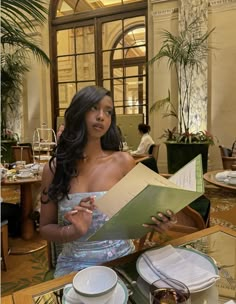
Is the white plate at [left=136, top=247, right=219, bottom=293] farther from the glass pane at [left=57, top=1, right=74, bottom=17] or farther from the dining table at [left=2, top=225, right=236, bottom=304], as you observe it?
the glass pane at [left=57, top=1, right=74, bottom=17]

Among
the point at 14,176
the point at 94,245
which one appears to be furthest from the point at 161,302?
the point at 14,176

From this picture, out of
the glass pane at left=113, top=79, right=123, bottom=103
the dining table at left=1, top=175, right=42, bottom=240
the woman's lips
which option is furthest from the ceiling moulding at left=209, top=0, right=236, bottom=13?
the woman's lips

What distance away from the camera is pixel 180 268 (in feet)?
2.65

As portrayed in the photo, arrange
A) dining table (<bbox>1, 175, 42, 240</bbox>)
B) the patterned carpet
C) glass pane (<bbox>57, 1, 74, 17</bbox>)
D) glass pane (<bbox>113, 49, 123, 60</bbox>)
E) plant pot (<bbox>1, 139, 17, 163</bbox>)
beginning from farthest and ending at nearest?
glass pane (<bbox>57, 1, 74, 17</bbox>) < glass pane (<bbox>113, 49, 123, 60</bbox>) < plant pot (<bbox>1, 139, 17, 163</bbox>) < dining table (<bbox>1, 175, 42, 240</bbox>) < the patterned carpet

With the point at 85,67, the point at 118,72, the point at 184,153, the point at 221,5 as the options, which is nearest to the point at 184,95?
the point at 184,153

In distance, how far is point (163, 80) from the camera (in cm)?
611

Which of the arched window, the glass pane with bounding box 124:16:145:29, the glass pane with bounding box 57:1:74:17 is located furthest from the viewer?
the glass pane with bounding box 57:1:74:17

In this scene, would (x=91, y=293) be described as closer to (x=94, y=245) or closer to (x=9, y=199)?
(x=94, y=245)

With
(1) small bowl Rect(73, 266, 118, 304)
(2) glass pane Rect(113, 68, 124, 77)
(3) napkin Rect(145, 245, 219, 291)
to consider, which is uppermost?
(2) glass pane Rect(113, 68, 124, 77)

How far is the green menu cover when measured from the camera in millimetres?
714

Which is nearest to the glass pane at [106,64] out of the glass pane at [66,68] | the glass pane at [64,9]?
the glass pane at [66,68]

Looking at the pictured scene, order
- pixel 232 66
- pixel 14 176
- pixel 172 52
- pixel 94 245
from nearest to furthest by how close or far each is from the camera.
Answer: pixel 94 245 → pixel 14 176 → pixel 172 52 → pixel 232 66

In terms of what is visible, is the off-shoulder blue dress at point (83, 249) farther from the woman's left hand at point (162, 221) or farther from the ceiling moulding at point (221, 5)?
the ceiling moulding at point (221, 5)

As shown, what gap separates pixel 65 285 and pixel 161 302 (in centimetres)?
29
